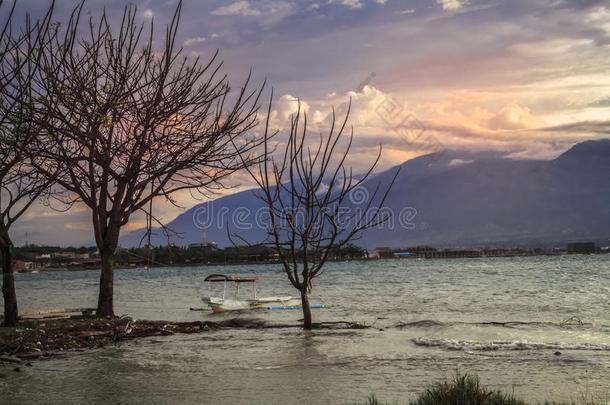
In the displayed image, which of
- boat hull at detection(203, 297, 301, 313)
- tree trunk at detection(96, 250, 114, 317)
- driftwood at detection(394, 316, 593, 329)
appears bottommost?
driftwood at detection(394, 316, 593, 329)

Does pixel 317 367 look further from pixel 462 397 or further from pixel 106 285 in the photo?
pixel 106 285

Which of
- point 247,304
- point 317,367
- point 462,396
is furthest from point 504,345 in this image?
point 247,304

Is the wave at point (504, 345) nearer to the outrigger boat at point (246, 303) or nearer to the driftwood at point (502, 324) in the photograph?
the driftwood at point (502, 324)

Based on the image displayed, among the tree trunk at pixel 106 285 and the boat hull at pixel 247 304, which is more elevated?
the tree trunk at pixel 106 285

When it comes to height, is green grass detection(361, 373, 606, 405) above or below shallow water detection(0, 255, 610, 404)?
above

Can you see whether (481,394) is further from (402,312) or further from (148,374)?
(402,312)

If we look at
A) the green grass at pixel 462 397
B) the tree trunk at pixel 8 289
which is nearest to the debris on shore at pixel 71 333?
the tree trunk at pixel 8 289

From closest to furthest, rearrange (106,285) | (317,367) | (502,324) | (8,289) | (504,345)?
(317,367) < (504,345) < (8,289) < (106,285) < (502,324)

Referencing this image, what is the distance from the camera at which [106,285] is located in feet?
63.0

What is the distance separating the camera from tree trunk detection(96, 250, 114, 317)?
1885 centimetres

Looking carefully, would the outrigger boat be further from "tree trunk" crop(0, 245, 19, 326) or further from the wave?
the wave

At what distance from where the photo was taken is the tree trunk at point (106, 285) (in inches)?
742

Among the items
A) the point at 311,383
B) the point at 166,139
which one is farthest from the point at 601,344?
the point at 166,139

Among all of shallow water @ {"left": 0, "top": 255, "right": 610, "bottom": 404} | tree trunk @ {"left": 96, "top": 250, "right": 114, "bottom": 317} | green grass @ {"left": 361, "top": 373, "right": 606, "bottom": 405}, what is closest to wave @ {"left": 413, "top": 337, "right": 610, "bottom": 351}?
shallow water @ {"left": 0, "top": 255, "right": 610, "bottom": 404}
